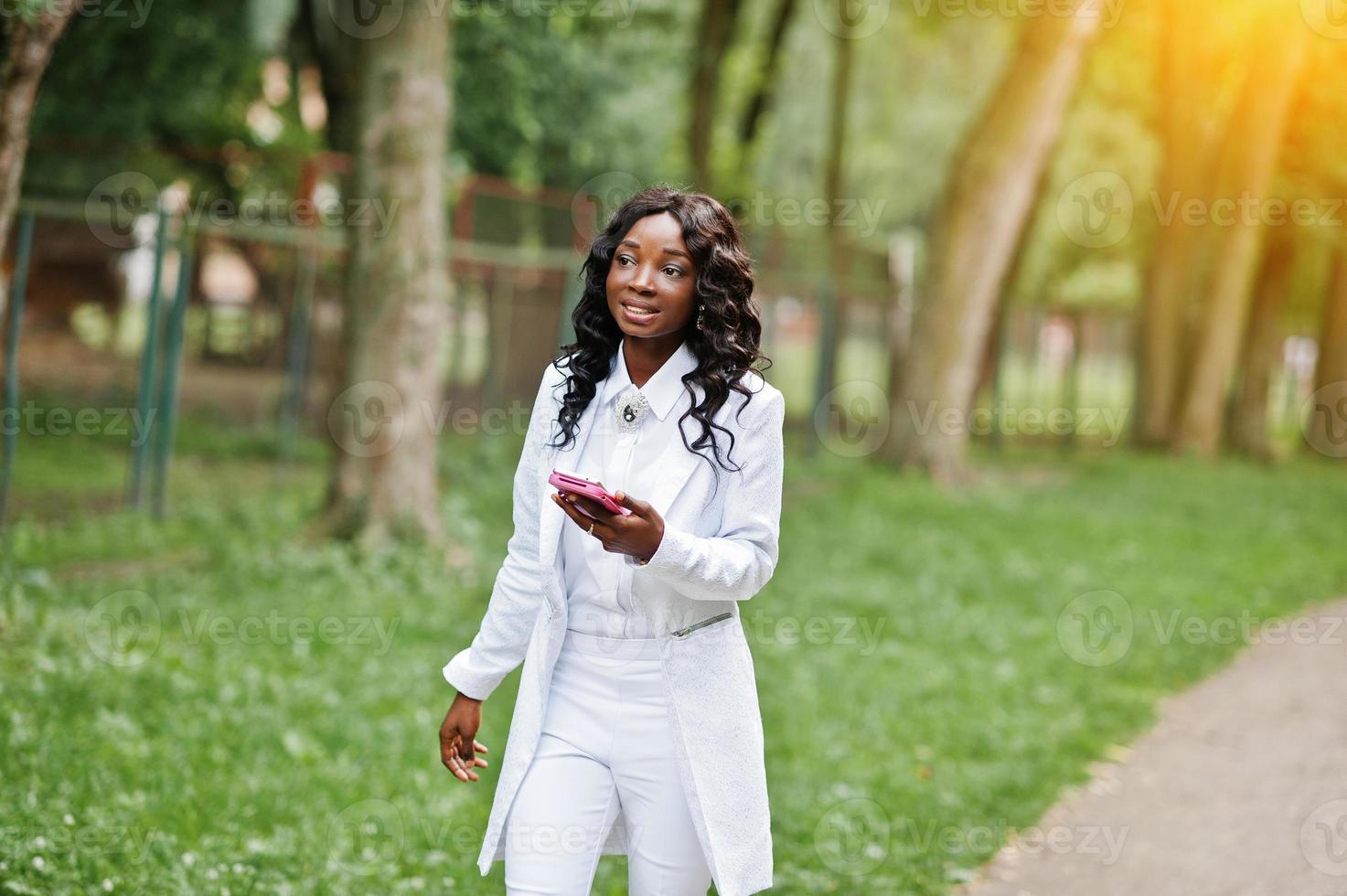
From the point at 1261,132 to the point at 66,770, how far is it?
20978 millimetres

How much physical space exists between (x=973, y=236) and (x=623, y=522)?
45.2 ft

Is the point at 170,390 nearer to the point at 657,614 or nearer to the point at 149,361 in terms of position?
the point at 149,361

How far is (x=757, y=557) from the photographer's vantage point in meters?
2.89

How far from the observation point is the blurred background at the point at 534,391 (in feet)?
18.0

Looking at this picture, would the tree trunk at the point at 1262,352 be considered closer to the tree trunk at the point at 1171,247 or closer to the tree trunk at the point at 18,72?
the tree trunk at the point at 1171,247

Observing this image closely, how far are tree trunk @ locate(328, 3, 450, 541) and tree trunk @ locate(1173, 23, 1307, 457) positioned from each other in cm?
1570

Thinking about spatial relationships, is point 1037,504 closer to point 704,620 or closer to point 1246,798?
point 1246,798

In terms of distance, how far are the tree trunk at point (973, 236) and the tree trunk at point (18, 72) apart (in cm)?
1194

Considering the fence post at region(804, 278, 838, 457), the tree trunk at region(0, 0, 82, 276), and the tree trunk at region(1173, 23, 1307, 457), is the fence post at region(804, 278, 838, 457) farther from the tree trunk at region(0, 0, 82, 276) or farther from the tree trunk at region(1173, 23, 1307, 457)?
the tree trunk at region(0, 0, 82, 276)

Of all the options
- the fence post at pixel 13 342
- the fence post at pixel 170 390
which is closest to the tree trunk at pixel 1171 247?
the fence post at pixel 170 390

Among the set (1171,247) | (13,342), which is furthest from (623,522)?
(1171,247)

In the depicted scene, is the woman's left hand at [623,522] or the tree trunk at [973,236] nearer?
the woman's left hand at [623,522]

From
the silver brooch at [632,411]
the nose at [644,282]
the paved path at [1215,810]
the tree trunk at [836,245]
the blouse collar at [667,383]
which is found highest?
the tree trunk at [836,245]

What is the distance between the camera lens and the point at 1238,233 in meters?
21.8
